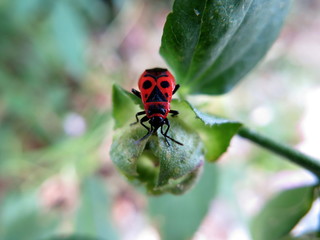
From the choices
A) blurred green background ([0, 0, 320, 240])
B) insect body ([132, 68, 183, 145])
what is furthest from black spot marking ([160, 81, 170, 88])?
blurred green background ([0, 0, 320, 240])

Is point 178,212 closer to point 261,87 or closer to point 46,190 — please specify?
point 46,190

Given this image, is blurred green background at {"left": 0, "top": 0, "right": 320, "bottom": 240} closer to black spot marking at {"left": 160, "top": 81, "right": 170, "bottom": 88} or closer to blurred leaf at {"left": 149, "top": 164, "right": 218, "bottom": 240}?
blurred leaf at {"left": 149, "top": 164, "right": 218, "bottom": 240}

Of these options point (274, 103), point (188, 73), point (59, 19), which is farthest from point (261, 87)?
point (188, 73)

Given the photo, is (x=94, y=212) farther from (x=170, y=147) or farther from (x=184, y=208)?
(x=170, y=147)

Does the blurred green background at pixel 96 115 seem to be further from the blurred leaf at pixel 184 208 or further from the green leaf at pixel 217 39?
the green leaf at pixel 217 39

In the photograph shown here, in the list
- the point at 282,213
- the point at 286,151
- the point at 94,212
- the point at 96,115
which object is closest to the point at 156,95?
the point at 286,151

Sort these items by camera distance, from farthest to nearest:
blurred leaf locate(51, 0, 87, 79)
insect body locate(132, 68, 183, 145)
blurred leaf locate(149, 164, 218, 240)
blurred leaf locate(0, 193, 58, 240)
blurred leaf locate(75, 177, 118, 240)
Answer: blurred leaf locate(51, 0, 87, 79) → blurred leaf locate(0, 193, 58, 240) → blurred leaf locate(75, 177, 118, 240) → blurred leaf locate(149, 164, 218, 240) → insect body locate(132, 68, 183, 145)

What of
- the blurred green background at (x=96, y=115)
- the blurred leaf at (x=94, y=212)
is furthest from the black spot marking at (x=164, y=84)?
the blurred leaf at (x=94, y=212)
